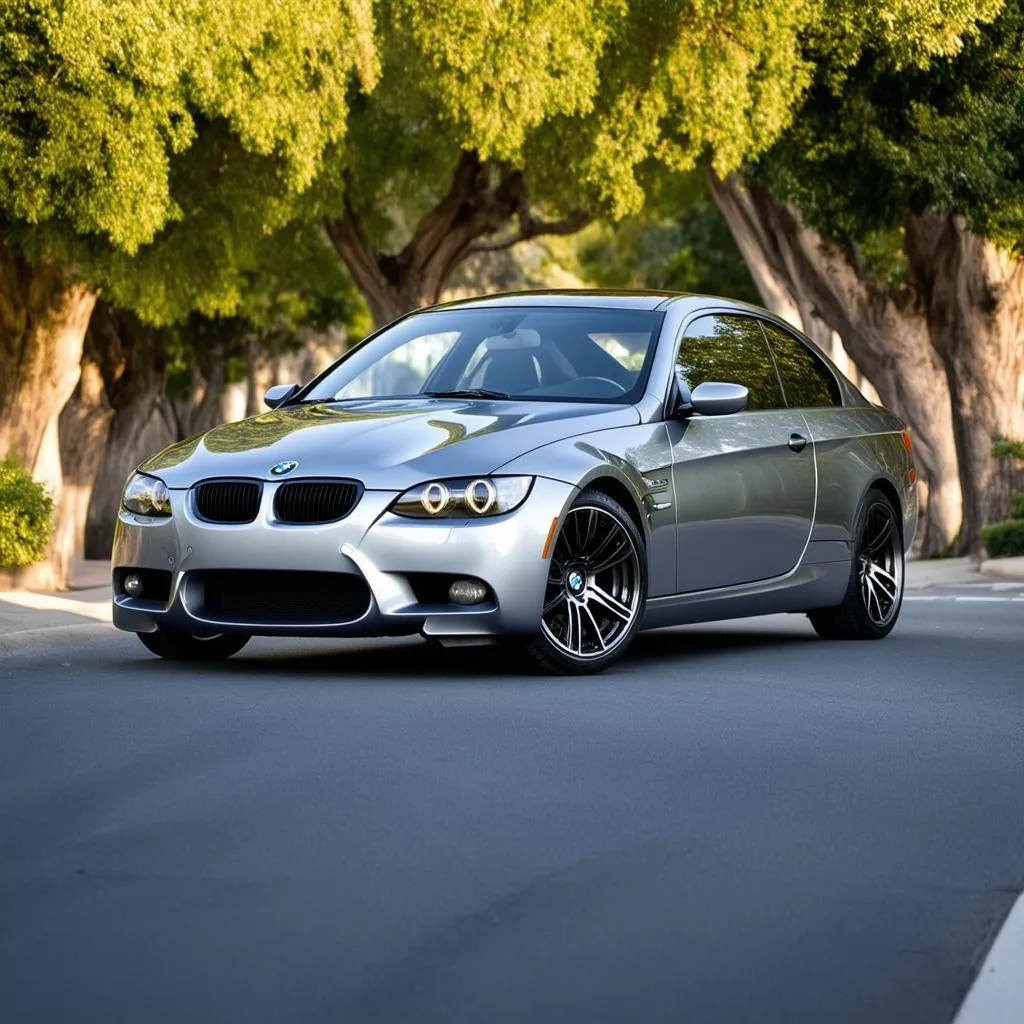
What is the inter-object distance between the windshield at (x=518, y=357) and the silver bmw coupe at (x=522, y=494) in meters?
0.01

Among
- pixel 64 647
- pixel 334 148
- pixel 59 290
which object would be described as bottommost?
pixel 64 647

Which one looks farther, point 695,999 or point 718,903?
point 718,903

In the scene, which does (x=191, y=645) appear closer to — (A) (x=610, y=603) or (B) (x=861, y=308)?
(A) (x=610, y=603)

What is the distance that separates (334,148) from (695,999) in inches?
917

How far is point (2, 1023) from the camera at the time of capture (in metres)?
4.15

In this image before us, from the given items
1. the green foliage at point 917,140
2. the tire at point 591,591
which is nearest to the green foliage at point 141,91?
the green foliage at point 917,140

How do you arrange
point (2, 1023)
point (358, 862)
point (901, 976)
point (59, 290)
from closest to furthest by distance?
point (2, 1023) < point (901, 976) < point (358, 862) < point (59, 290)

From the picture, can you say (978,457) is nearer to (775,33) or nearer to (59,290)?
(775,33)

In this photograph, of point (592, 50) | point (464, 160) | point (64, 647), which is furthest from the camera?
point (464, 160)

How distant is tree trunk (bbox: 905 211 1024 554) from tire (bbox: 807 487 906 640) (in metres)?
15.5

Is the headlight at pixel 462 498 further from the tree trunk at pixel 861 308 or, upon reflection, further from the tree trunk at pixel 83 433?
the tree trunk at pixel 83 433

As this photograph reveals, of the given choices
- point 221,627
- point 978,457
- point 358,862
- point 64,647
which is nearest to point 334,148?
point 978,457

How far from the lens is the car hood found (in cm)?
925

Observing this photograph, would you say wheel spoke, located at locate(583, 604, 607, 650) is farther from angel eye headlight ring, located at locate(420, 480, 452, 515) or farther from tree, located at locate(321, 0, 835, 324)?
tree, located at locate(321, 0, 835, 324)
